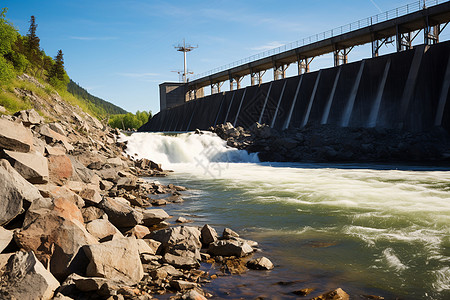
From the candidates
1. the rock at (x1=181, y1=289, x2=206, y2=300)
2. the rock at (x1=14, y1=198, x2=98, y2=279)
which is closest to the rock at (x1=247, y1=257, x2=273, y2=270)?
the rock at (x1=181, y1=289, x2=206, y2=300)

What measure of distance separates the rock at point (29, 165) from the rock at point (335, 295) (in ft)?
15.3

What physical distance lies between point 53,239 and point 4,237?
532mm

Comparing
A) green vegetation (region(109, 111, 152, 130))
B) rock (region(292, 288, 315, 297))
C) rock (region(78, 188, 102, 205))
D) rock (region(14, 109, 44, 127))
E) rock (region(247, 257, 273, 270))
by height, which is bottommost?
rock (region(292, 288, 315, 297))

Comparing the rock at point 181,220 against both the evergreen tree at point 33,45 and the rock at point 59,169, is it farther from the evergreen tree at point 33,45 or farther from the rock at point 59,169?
the evergreen tree at point 33,45

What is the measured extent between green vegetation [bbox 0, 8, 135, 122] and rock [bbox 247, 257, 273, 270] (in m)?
17.8

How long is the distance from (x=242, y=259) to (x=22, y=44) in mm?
38500

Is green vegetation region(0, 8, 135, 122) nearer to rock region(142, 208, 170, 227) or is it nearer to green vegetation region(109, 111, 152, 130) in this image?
rock region(142, 208, 170, 227)

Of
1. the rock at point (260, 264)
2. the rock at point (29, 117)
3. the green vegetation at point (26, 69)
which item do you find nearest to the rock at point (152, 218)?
the rock at point (260, 264)

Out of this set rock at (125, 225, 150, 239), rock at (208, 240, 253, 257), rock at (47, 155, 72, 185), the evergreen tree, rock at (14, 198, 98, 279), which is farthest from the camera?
the evergreen tree

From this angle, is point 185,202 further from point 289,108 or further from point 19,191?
point 289,108

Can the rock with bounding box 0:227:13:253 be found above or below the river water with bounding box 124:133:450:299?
above

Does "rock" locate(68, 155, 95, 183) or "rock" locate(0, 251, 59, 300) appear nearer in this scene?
"rock" locate(0, 251, 59, 300)

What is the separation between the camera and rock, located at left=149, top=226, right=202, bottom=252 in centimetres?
518

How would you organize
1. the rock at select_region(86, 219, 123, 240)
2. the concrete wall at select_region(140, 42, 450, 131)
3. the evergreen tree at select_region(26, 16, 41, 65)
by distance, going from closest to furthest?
the rock at select_region(86, 219, 123, 240) < the concrete wall at select_region(140, 42, 450, 131) < the evergreen tree at select_region(26, 16, 41, 65)
